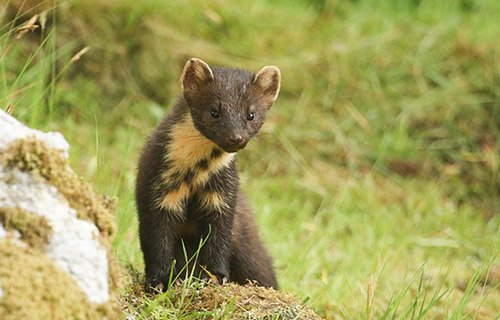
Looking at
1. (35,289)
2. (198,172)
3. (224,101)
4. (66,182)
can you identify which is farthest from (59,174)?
(224,101)

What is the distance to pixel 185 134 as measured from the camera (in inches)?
171

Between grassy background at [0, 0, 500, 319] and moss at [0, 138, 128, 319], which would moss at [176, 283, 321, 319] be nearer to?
moss at [0, 138, 128, 319]

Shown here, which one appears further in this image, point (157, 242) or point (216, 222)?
point (216, 222)

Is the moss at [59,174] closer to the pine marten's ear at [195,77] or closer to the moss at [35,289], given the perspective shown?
the moss at [35,289]

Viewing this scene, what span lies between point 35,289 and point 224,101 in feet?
6.23

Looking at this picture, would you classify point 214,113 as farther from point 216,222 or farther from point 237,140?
point 216,222

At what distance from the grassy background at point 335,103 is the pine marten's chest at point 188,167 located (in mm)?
2121

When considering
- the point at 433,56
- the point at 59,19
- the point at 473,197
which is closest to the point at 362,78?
the point at 433,56

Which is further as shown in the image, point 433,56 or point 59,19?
point 433,56

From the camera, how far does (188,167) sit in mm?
4262

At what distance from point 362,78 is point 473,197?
1.60m

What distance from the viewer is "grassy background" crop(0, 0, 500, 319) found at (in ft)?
23.7

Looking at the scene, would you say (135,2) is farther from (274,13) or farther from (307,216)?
(307,216)

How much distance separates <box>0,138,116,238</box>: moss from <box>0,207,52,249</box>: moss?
0.17m
